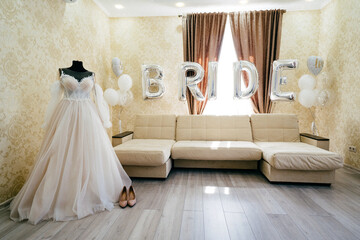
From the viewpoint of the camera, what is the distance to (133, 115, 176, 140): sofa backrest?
10.9 feet

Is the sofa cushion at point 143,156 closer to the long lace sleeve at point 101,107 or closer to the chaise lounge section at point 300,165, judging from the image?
the long lace sleeve at point 101,107

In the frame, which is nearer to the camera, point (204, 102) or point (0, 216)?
point (0, 216)

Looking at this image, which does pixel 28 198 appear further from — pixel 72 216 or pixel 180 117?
pixel 180 117

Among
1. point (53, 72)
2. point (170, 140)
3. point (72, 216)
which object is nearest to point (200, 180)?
point (170, 140)

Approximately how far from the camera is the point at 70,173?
1818 millimetres

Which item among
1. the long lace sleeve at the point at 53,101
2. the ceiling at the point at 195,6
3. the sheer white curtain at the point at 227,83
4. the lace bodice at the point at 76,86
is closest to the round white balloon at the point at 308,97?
the sheer white curtain at the point at 227,83

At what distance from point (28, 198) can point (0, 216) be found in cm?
31

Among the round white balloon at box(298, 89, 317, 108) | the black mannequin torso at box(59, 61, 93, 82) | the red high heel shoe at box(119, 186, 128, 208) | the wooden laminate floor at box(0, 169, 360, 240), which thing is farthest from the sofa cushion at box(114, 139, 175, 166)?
the round white balloon at box(298, 89, 317, 108)

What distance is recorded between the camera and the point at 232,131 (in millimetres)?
3244

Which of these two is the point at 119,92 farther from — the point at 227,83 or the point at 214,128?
the point at 227,83

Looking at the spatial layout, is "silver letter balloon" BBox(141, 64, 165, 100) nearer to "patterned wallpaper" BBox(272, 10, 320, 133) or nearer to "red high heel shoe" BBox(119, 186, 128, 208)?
"red high heel shoe" BBox(119, 186, 128, 208)

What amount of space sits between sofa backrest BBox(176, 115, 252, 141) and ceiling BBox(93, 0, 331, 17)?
6.94ft

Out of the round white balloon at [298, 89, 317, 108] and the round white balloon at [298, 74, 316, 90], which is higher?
the round white balloon at [298, 74, 316, 90]

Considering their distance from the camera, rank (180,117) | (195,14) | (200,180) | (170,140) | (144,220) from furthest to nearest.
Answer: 1. (195,14)
2. (180,117)
3. (170,140)
4. (200,180)
5. (144,220)
